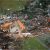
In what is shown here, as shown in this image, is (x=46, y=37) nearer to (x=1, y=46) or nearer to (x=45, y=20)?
(x=45, y=20)

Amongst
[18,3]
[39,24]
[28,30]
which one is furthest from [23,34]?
[18,3]

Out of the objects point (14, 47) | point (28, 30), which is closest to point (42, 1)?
point (28, 30)

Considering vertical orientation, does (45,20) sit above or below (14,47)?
above

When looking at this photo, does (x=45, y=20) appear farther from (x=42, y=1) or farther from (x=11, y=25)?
(x=11, y=25)

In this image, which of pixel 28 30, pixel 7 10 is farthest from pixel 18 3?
pixel 28 30

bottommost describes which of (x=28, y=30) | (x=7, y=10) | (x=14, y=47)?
(x=14, y=47)

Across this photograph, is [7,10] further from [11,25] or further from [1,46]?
[1,46]

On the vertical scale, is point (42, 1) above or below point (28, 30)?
above
